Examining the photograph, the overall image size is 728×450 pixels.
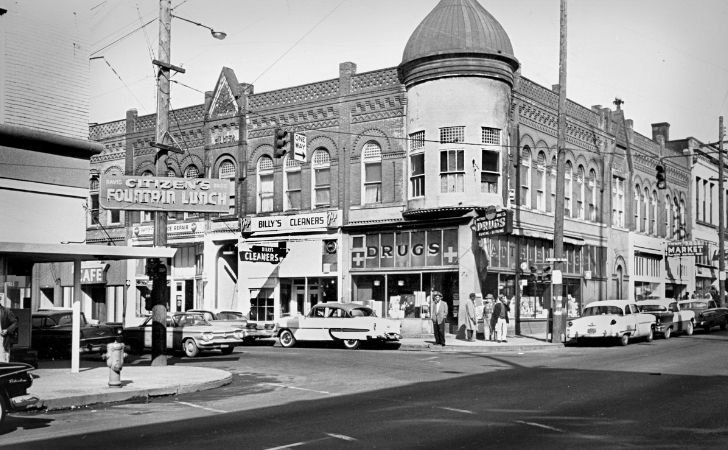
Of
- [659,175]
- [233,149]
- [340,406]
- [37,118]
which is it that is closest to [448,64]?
[659,175]

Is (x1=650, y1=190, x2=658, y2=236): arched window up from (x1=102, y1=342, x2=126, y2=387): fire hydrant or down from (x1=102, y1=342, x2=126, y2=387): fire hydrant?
up

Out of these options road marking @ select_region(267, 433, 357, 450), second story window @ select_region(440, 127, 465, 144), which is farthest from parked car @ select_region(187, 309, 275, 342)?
road marking @ select_region(267, 433, 357, 450)

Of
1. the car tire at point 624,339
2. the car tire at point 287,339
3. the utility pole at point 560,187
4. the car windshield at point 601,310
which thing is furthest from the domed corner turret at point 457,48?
the car tire at point 287,339

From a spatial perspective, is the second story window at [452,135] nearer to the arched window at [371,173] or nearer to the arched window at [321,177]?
the arched window at [371,173]

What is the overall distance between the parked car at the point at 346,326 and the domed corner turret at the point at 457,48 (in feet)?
33.6

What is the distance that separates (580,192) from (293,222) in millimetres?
14221

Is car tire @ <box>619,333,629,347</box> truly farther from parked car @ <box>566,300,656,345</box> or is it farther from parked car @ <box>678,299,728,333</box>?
parked car @ <box>678,299,728,333</box>

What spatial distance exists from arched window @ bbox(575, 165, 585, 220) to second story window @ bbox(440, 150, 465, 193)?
9726 millimetres

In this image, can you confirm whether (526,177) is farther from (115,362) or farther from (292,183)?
(115,362)

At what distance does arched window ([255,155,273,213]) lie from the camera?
1414 inches

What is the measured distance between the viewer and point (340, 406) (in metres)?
12.8

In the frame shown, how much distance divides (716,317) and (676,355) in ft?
51.2

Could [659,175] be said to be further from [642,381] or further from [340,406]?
[340,406]

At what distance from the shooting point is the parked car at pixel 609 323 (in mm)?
26344
